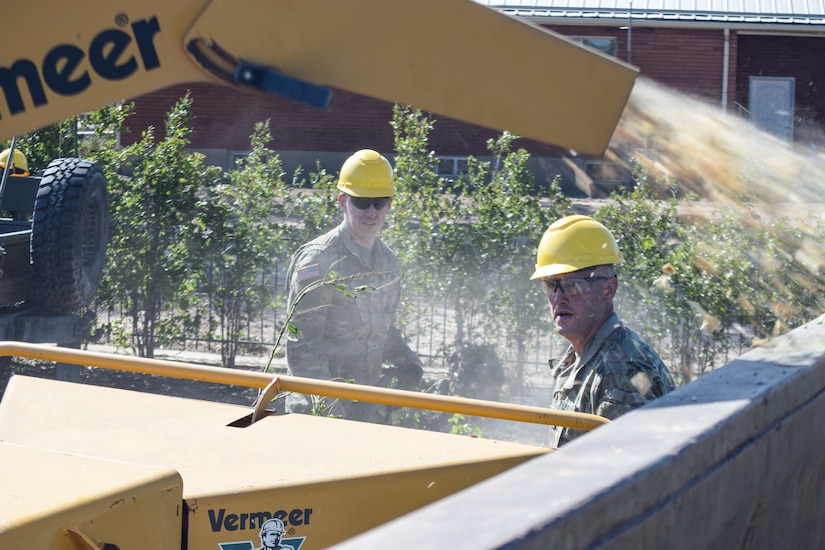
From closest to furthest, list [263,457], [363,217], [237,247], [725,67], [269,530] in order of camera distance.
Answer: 1. [269,530]
2. [263,457]
3. [363,217]
4. [237,247]
5. [725,67]

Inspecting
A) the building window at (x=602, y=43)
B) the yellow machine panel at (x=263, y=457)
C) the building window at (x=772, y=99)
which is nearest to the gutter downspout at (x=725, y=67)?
the building window at (x=772, y=99)

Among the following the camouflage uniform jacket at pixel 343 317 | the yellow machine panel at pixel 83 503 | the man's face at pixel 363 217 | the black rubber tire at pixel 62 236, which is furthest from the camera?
the black rubber tire at pixel 62 236

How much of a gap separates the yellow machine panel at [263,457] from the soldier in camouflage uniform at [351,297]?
2.30m

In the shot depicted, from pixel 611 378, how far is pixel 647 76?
22.0 meters

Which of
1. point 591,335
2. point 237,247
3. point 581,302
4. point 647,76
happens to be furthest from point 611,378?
point 647,76

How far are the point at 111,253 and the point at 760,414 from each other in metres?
8.36

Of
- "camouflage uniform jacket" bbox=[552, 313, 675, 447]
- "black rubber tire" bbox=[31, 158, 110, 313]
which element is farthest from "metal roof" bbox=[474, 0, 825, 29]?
"camouflage uniform jacket" bbox=[552, 313, 675, 447]

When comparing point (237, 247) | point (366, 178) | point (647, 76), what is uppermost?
point (647, 76)

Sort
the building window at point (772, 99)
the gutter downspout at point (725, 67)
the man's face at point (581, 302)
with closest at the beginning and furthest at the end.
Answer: the man's face at point (581, 302), the gutter downspout at point (725, 67), the building window at point (772, 99)

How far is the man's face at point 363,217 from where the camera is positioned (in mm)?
6375

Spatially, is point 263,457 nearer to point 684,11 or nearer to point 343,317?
point 343,317

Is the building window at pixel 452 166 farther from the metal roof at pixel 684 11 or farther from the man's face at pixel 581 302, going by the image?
the man's face at pixel 581 302

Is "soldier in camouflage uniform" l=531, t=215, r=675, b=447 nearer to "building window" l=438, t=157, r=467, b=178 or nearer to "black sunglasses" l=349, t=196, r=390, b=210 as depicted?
"black sunglasses" l=349, t=196, r=390, b=210

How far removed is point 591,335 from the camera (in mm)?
4207
